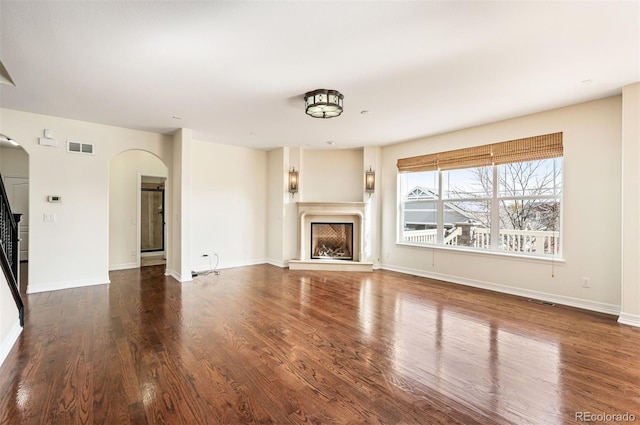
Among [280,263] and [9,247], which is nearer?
[9,247]

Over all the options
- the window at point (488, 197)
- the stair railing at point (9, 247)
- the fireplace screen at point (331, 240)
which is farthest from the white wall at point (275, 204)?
the stair railing at point (9, 247)

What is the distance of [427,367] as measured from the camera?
241cm

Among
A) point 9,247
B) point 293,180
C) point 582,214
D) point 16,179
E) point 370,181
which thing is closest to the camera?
point 582,214

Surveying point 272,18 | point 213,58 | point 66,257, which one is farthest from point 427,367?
point 66,257

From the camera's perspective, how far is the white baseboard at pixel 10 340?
2.48 meters

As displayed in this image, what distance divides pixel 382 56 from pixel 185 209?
4.23 m

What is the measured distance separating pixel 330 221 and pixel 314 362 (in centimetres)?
446

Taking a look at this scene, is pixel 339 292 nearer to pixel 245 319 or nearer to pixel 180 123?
pixel 245 319

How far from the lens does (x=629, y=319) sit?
3369 mm

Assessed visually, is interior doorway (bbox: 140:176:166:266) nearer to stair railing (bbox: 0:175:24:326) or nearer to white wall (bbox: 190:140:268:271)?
white wall (bbox: 190:140:268:271)

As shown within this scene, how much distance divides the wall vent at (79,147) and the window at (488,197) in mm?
5592

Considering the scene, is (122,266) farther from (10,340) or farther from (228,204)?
(10,340)

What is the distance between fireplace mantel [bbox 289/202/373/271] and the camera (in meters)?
6.38

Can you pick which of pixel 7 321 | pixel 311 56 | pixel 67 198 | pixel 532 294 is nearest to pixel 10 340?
pixel 7 321
